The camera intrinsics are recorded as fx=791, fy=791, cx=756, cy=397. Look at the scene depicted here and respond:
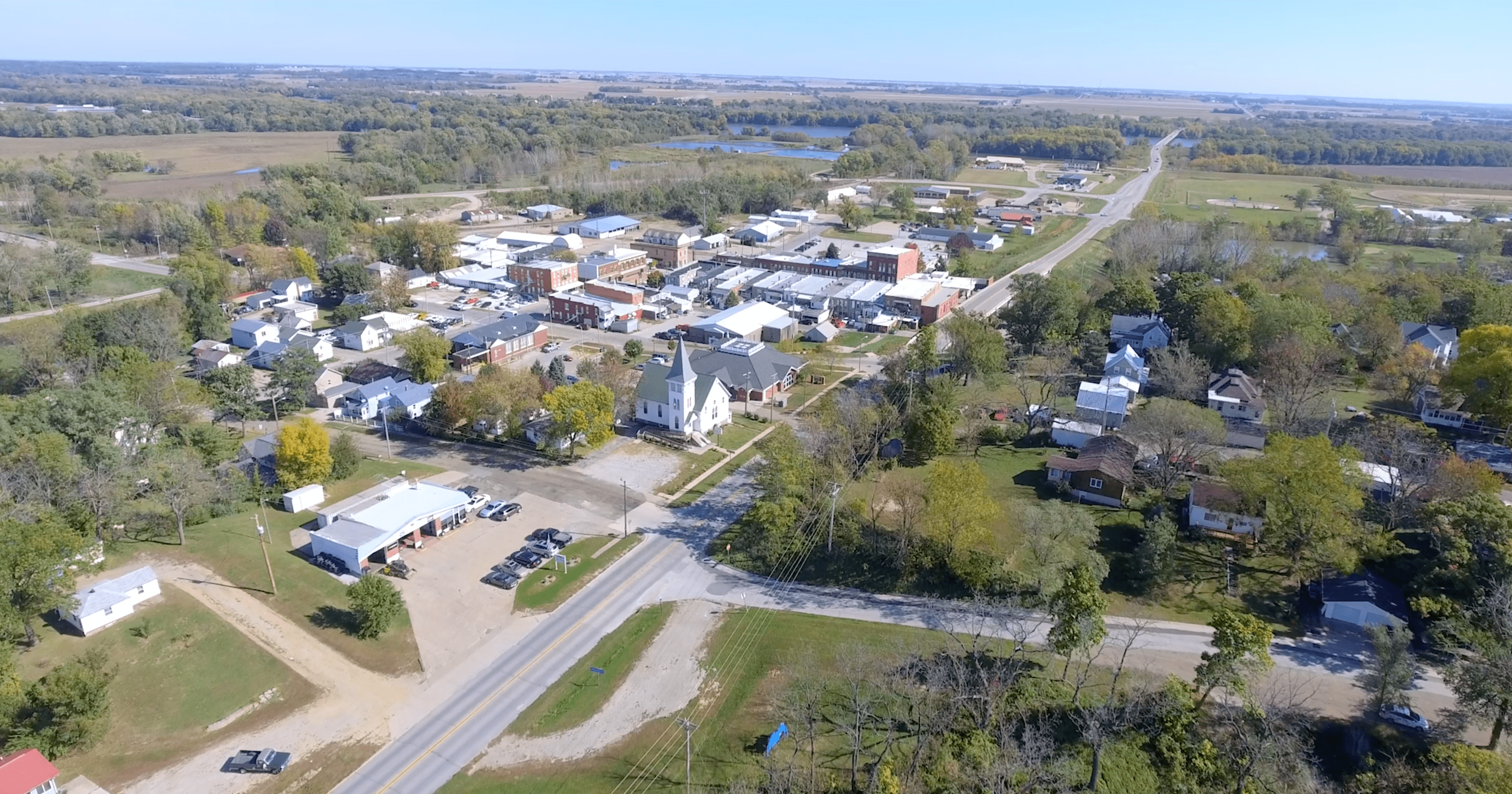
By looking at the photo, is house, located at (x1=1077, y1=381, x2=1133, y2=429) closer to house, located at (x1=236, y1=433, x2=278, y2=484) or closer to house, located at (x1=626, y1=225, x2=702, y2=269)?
house, located at (x1=236, y1=433, x2=278, y2=484)

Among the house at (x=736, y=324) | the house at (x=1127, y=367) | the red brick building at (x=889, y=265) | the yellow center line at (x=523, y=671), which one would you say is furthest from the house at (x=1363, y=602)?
the red brick building at (x=889, y=265)

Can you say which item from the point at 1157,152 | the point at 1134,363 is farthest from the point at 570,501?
the point at 1157,152

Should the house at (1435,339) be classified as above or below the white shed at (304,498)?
above

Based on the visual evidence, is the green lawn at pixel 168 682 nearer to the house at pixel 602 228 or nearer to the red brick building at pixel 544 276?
the red brick building at pixel 544 276

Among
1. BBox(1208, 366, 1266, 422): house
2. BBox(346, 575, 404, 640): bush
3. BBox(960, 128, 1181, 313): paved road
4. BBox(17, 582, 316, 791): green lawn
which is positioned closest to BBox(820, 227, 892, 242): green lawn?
BBox(960, 128, 1181, 313): paved road

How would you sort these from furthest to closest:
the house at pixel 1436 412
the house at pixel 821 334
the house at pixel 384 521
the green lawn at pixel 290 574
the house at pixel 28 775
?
the house at pixel 821 334 < the house at pixel 1436 412 < the house at pixel 384 521 < the green lawn at pixel 290 574 < the house at pixel 28 775

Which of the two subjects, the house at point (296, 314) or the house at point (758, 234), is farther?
the house at point (758, 234)

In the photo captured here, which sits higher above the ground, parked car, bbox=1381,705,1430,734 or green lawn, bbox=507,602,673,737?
parked car, bbox=1381,705,1430,734
